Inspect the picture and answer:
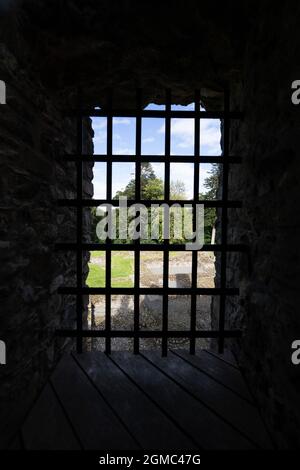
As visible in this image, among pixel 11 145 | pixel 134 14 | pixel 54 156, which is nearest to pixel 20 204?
pixel 11 145

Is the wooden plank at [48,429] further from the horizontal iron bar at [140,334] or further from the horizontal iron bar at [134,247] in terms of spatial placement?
the horizontal iron bar at [134,247]

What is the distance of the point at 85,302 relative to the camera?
2.29m

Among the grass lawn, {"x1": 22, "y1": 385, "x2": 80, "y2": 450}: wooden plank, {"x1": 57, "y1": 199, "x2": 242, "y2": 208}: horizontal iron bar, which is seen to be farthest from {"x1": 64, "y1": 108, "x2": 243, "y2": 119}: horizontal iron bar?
the grass lawn

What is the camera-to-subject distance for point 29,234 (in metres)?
1.31

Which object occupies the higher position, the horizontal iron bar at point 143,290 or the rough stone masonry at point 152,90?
the rough stone masonry at point 152,90

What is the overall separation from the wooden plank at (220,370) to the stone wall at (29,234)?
926 mm

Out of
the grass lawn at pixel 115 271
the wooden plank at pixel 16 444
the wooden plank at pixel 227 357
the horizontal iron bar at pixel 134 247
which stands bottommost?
the grass lawn at pixel 115 271

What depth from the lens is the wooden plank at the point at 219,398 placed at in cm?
112

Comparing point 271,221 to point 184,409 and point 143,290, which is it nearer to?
point 143,290

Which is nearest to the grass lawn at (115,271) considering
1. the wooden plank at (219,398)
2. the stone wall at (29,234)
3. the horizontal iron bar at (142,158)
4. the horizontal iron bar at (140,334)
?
the horizontal iron bar at (140,334)

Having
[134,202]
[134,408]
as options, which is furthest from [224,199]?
[134,408]

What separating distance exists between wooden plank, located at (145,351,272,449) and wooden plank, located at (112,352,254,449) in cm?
4

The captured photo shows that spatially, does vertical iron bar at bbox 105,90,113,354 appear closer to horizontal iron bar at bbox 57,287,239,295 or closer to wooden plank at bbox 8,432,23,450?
horizontal iron bar at bbox 57,287,239,295
